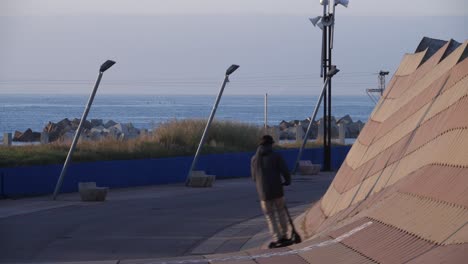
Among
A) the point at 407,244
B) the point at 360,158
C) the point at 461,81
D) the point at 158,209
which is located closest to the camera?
the point at 407,244

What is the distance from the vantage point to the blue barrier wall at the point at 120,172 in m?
26.6

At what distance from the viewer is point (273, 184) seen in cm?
1477

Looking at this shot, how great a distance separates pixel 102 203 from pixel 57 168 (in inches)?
121

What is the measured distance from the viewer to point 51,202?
2528cm

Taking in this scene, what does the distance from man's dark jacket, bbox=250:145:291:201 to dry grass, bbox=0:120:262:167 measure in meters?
16.5

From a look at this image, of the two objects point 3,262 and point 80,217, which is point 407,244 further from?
point 80,217

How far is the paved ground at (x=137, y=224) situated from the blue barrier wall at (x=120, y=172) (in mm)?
709

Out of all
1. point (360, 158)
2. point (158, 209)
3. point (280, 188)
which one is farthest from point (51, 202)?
point (280, 188)

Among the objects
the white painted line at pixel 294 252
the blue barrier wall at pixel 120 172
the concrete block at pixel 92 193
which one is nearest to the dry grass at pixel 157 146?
the blue barrier wall at pixel 120 172

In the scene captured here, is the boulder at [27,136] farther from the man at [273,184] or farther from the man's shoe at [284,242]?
the man's shoe at [284,242]

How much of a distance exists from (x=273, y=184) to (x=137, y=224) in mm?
6342

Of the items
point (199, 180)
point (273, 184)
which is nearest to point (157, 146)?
point (199, 180)

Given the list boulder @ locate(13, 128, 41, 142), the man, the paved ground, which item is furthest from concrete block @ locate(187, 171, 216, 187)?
boulder @ locate(13, 128, 41, 142)

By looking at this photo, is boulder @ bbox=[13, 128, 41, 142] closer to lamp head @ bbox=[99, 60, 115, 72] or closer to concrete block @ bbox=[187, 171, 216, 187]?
concrete block @ bbox=[187, 171, 216, 187]
